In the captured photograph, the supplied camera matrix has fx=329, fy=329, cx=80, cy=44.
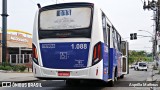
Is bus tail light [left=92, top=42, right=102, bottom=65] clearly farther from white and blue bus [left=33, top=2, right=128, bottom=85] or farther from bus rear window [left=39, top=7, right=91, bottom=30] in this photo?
bus rear window [left=39, top=7, right=91, bottom=30]

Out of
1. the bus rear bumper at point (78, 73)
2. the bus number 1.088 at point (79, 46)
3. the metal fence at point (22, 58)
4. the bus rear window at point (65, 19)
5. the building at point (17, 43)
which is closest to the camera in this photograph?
the bus rear bumper at point (78, 73)

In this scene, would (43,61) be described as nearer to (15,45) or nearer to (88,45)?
(88,45)

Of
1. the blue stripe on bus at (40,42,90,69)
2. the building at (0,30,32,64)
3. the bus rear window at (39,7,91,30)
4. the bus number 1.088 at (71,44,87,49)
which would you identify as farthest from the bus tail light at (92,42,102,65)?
the building at (0,30,32,64)

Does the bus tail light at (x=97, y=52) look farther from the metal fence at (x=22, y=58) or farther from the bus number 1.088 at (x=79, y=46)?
the metal fence at (x=22, y=58)

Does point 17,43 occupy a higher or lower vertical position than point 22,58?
higher

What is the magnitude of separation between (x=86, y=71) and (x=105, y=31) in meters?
2.18

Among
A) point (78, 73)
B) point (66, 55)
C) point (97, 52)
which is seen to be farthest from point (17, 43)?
point (97, 52)

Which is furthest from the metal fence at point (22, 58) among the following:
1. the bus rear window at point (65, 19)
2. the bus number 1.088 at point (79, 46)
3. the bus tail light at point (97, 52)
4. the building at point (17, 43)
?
the bus tail light at point (97, 52)

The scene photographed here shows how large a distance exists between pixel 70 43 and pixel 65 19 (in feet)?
3.35

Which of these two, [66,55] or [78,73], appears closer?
[78,73]

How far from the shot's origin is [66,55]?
12.7m

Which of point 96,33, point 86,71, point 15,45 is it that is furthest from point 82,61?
point 15,45

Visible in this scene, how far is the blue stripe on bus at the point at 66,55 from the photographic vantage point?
12.5 meters

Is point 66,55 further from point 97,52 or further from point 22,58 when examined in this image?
point 22,58
